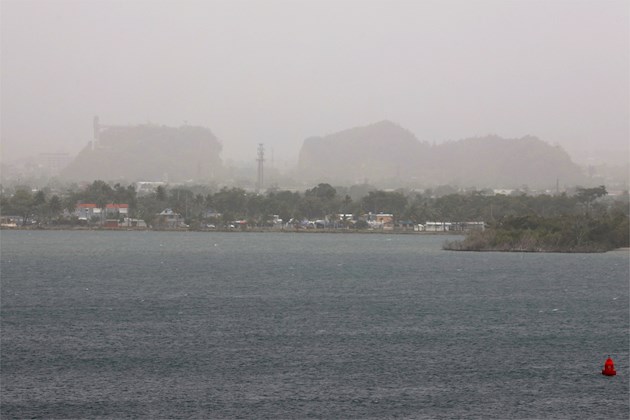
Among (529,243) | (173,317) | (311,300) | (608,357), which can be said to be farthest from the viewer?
(529,243)

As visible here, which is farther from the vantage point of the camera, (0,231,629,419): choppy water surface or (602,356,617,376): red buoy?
(602,356,617,376): red buoy

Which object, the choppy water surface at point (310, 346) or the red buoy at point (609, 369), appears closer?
the choppy water surface at point (310, 346)

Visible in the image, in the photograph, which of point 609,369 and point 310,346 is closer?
point 609,369

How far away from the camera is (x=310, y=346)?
201ft

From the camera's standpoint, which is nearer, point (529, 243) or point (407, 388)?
point (407, 388)

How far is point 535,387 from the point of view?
50500 mm

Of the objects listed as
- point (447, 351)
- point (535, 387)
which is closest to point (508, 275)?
point (447, 351)

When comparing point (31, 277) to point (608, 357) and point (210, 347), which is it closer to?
point (210, 347)

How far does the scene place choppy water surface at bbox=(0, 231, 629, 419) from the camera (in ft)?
152

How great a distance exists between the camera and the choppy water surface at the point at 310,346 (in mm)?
46375

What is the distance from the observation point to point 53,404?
148 ft

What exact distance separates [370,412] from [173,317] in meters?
33.2

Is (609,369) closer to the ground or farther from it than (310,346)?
closer to the ground

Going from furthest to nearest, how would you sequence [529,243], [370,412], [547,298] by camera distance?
1. [529,243]
2. [547,298]
3. [370,412]
